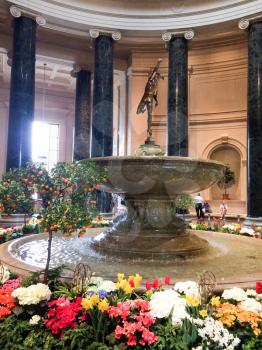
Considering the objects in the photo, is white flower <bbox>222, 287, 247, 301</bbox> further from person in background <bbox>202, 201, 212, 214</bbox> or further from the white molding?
person in background <bbox>202, 201, 212, 214</bbox>

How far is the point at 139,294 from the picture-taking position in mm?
2824

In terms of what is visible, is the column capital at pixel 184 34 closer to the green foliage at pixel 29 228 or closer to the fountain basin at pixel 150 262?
the green foliage at pixel 29 228

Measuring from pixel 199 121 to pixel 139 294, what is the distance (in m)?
13.3

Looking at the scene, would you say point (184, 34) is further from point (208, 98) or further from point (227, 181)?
point (227, 181)

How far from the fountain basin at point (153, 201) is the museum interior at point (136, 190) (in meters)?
0.02

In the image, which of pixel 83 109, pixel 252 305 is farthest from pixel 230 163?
pixel 252 305

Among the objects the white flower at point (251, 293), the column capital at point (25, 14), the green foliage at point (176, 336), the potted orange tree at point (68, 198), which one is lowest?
the green foliage at point (176, 336)

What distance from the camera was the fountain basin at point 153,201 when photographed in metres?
4.01

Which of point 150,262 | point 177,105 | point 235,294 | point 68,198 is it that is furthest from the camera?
point 177,105

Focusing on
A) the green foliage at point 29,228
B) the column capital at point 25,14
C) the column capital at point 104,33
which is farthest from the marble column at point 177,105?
the green foliage at point 29,228

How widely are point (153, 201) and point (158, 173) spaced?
2.67ft

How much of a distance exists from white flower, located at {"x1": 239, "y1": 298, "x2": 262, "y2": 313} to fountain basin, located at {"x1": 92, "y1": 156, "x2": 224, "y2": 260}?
65.0 inches

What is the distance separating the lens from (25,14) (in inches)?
418

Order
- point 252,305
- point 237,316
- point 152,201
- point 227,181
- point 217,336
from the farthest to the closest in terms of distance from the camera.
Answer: point 227,181, point 152,201, point 252,305, point 237,316, point 217,336
